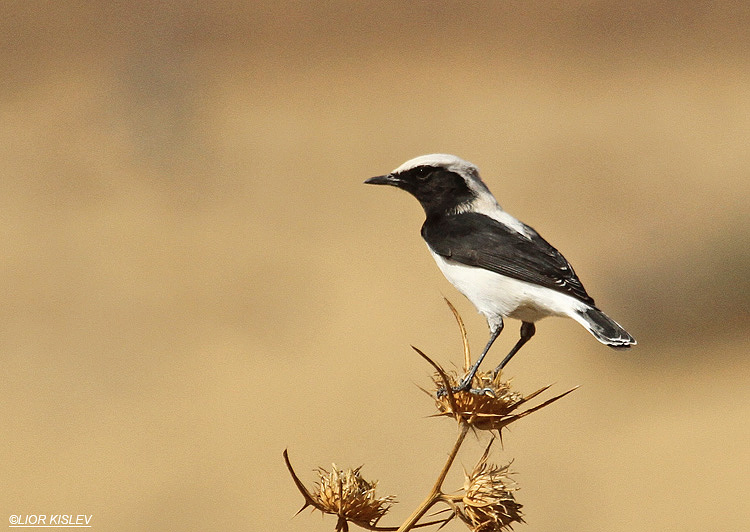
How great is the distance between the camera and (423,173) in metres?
4.23

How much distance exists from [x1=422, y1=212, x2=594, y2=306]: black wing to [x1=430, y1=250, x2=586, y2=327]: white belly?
0.09ft

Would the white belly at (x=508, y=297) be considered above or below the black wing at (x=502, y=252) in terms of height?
below

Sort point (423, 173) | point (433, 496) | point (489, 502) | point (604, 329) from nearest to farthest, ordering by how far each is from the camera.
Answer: point (433, 496)
point (489, 502)
point (604, 329)
point (423, 173)

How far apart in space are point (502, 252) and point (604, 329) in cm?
53

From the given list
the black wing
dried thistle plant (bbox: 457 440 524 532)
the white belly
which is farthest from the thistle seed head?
the black wing

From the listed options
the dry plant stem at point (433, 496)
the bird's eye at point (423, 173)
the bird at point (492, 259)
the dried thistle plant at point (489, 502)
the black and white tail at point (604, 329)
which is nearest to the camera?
the dry plant stem at point (433, 496)

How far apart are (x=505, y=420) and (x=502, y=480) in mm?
194

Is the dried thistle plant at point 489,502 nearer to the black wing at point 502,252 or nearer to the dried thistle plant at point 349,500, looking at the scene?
the dried thistle plant at point 349,500

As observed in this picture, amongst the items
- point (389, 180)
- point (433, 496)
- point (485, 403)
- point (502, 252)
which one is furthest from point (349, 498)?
point (389, 180)

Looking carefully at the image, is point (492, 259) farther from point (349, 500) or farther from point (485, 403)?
point (349, 500)

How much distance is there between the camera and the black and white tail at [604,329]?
3493 millimetres

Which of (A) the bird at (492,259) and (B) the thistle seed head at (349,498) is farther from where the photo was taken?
(A) the bird at (492,259)

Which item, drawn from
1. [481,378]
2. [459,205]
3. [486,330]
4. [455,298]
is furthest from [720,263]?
[481,378]

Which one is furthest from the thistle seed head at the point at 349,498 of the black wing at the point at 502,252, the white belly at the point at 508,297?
the black wing at the point at 502,252
